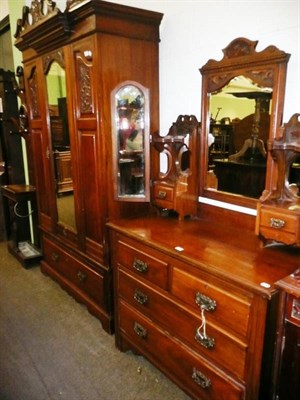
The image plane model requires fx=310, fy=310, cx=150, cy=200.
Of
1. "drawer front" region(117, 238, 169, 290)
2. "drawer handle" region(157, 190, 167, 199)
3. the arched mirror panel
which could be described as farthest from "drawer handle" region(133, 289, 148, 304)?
the arched mirror panel

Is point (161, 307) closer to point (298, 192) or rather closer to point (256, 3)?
point (298, 192)

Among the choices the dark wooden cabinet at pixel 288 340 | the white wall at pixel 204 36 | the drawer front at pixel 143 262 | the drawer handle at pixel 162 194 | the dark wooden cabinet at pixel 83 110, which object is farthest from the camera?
the drawer handle at pixel 162 194

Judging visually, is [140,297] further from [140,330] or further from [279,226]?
[279,226]

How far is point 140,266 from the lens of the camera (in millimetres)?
1710

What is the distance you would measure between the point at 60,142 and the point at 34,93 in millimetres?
579

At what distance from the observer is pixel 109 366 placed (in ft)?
6.40

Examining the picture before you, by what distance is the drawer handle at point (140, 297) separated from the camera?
1.73 m

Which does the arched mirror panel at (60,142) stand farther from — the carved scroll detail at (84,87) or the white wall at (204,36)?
the white wall at (204,36)

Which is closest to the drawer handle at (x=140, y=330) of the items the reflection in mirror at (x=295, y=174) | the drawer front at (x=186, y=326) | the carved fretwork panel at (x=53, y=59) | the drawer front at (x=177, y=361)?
the drawer front at (x=177, y=361)

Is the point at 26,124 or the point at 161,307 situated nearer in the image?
the point at 161,307

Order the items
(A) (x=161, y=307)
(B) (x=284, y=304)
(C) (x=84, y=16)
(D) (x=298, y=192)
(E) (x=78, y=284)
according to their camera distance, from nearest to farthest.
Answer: (B) (x=284, y=304) < (D) (x=298, y=192) < (A) (x=161, y=307) < (C) (x=84, y=16) < (E) (x=78, y=284)

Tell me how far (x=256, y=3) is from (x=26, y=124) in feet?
7.69

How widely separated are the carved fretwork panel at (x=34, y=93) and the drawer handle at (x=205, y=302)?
2.07 m

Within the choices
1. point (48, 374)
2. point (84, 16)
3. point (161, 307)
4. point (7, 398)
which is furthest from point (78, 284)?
point (84, 16)
